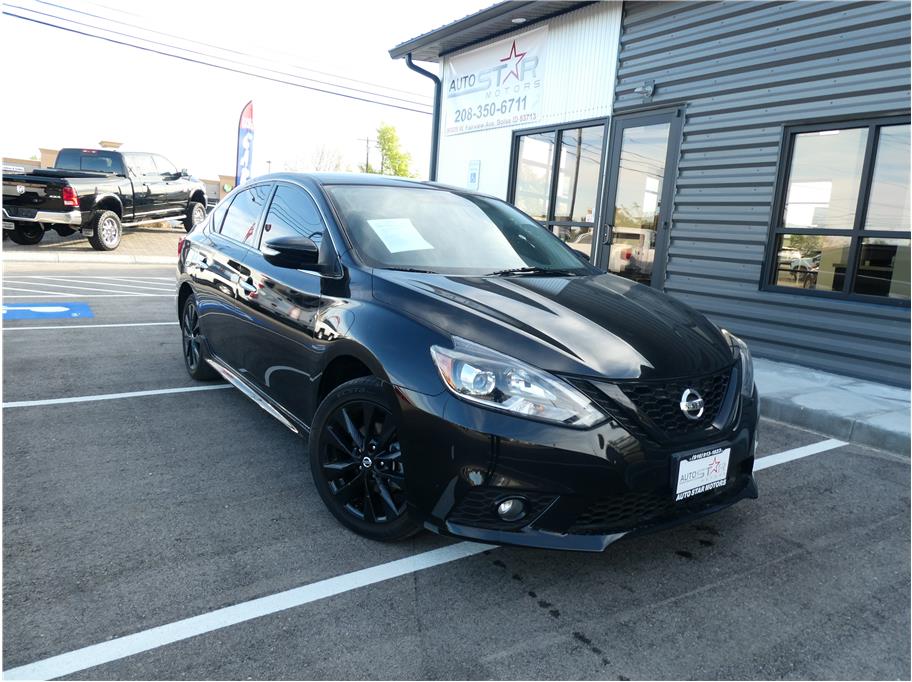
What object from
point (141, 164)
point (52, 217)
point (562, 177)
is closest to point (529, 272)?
point (562, 177)

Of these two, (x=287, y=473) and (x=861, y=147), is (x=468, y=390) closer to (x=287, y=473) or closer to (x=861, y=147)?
(x=287, y=473)

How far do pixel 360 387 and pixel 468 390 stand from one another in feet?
1.88

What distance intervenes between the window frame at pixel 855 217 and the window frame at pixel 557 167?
7.88 feet

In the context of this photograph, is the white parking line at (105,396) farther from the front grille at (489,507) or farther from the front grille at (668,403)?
the front grille at (668,403)

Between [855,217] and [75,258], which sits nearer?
[855,217]

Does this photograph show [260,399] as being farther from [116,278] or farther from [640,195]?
[116,278]

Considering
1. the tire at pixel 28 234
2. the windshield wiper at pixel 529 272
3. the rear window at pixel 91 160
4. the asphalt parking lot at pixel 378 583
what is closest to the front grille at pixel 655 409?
the asphalt parking lot at pixel 378 583

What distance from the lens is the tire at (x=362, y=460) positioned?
2676 mm

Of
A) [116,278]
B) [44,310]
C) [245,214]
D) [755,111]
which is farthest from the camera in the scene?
[116,278]

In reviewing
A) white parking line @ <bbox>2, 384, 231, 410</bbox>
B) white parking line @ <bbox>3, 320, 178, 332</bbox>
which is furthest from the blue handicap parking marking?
white parking line @ <bbox>2, 384, 231, 410</bbox>

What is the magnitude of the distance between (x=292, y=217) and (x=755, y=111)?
5.36 metres

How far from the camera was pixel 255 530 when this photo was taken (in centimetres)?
294

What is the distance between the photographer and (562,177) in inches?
371

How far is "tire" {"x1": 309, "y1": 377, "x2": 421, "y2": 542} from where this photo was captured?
105 inches
